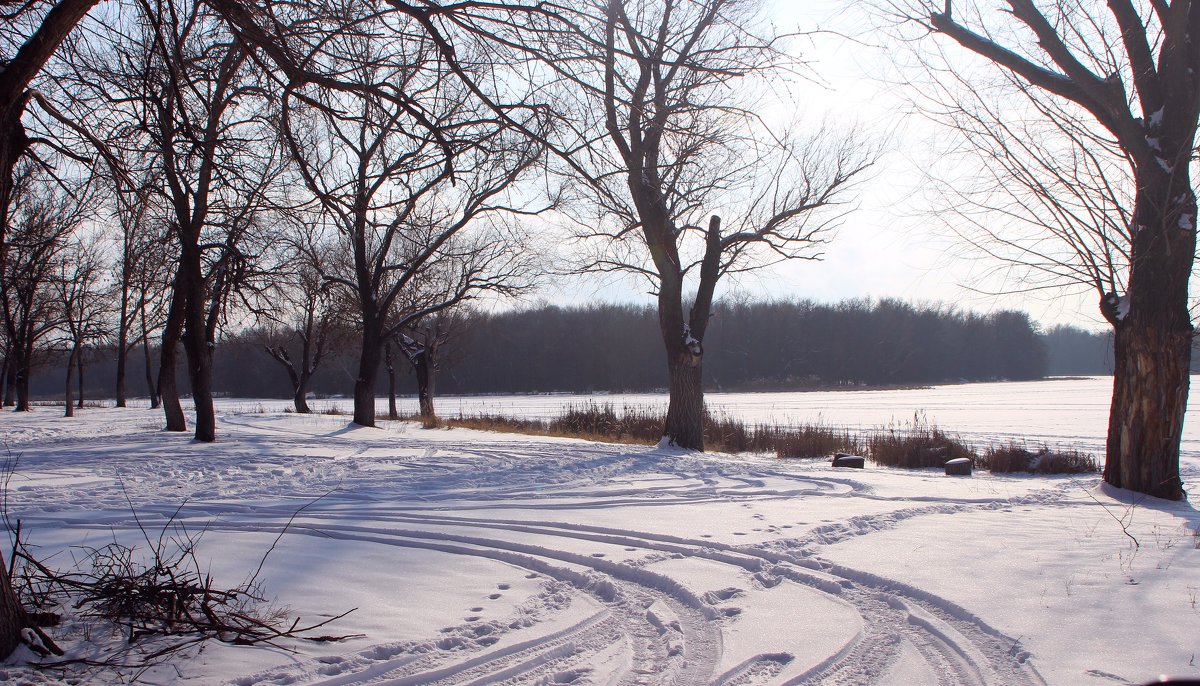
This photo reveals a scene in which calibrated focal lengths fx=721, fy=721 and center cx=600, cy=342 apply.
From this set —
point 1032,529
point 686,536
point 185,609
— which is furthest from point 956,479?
point 185,609

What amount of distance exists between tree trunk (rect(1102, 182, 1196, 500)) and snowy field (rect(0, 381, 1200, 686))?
53cm

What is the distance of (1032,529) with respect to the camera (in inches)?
241

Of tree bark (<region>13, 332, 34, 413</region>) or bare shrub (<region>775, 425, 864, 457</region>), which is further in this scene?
tree bark (<region>13, 332, 34, 413</region>)

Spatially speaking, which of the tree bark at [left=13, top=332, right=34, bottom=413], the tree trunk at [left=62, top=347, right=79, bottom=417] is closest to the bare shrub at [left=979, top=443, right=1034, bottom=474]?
the tree trunk at [left=62, top=347, right=79, bottom=417]

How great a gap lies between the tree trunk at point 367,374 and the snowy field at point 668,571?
8.97 meters

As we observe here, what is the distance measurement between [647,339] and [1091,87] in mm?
69628

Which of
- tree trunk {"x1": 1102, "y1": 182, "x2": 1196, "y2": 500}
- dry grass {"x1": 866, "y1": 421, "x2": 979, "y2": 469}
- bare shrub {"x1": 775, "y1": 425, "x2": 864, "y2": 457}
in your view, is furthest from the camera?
bare shrub {"x1": 775, "y1": 425, "x2": 864, "y2": 457}

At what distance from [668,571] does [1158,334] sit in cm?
704

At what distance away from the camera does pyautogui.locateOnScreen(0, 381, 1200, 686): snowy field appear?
327 centimetres

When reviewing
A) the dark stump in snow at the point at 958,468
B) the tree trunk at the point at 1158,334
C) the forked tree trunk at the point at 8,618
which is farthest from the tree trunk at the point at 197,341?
the tree trunk at the point at 1158,334

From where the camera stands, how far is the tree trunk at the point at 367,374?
18734mm

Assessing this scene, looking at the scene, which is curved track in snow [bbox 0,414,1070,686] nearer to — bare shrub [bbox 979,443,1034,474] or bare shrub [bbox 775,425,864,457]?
bare shrub [bbox 979,443,1034,474]

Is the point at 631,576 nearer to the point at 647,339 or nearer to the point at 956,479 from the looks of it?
the point at 956,479

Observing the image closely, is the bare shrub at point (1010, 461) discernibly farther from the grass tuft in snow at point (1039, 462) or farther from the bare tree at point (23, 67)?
the bare tree at point (23, 67)
